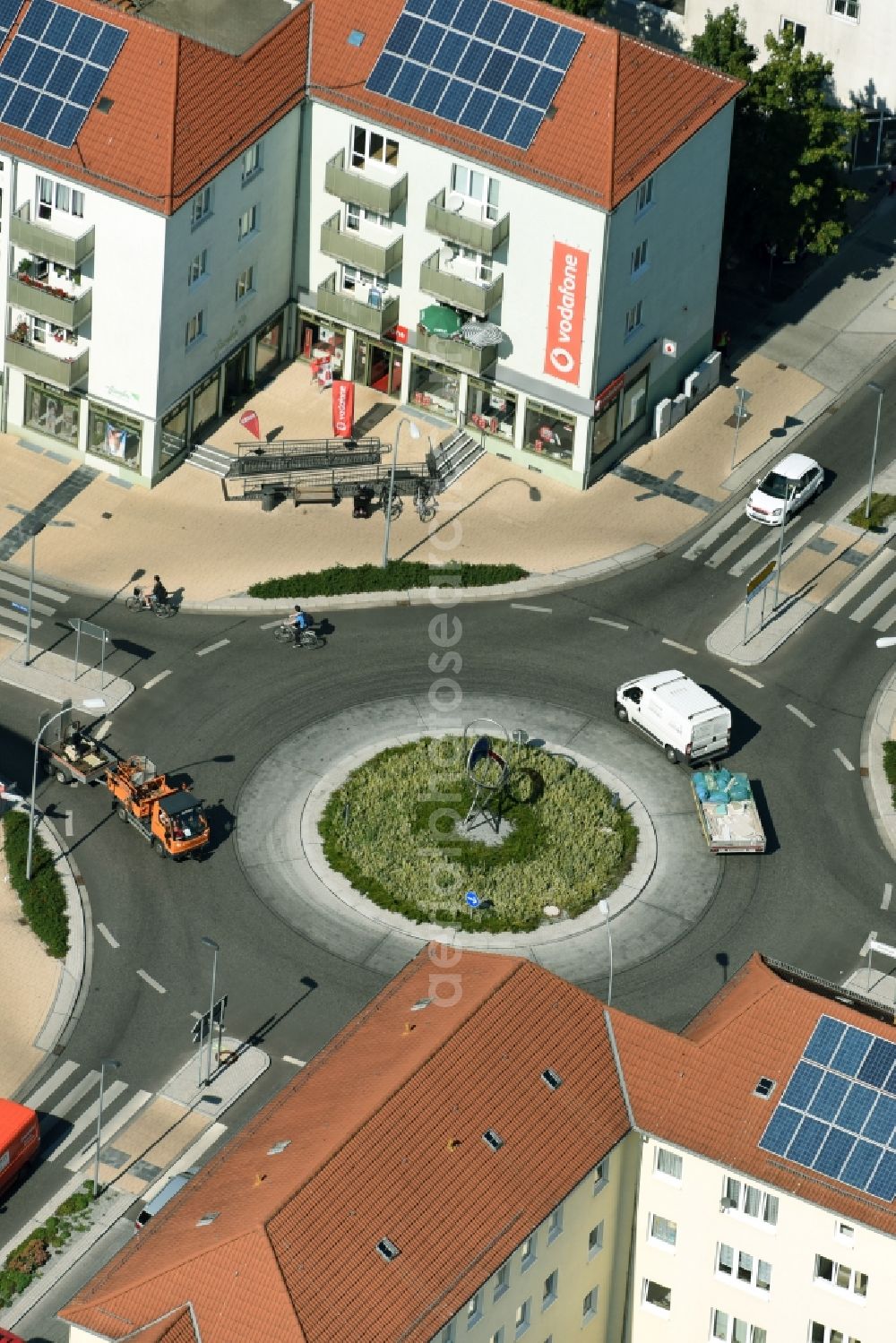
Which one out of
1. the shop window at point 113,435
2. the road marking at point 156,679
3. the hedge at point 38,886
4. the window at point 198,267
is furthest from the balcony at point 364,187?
the hedge at point 38,886

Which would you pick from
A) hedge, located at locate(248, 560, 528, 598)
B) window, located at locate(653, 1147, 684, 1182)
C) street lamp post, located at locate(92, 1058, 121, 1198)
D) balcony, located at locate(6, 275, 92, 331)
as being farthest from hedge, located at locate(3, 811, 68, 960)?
window, located at locate(653, 1147, 684, 1182)

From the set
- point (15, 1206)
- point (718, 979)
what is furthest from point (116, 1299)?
point (718, 979)

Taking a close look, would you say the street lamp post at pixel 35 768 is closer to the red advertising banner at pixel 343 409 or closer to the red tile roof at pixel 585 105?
the red advertising banner at pixel 343 409

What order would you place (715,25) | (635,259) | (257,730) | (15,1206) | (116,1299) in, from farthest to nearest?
(715,25)
(635,259)
(257,730)
(15,1206)
(116,1299)

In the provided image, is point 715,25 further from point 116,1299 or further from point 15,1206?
point 116,1299

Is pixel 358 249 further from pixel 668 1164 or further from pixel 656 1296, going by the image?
pixel 656 1296

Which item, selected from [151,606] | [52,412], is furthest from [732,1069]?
[52,412]
